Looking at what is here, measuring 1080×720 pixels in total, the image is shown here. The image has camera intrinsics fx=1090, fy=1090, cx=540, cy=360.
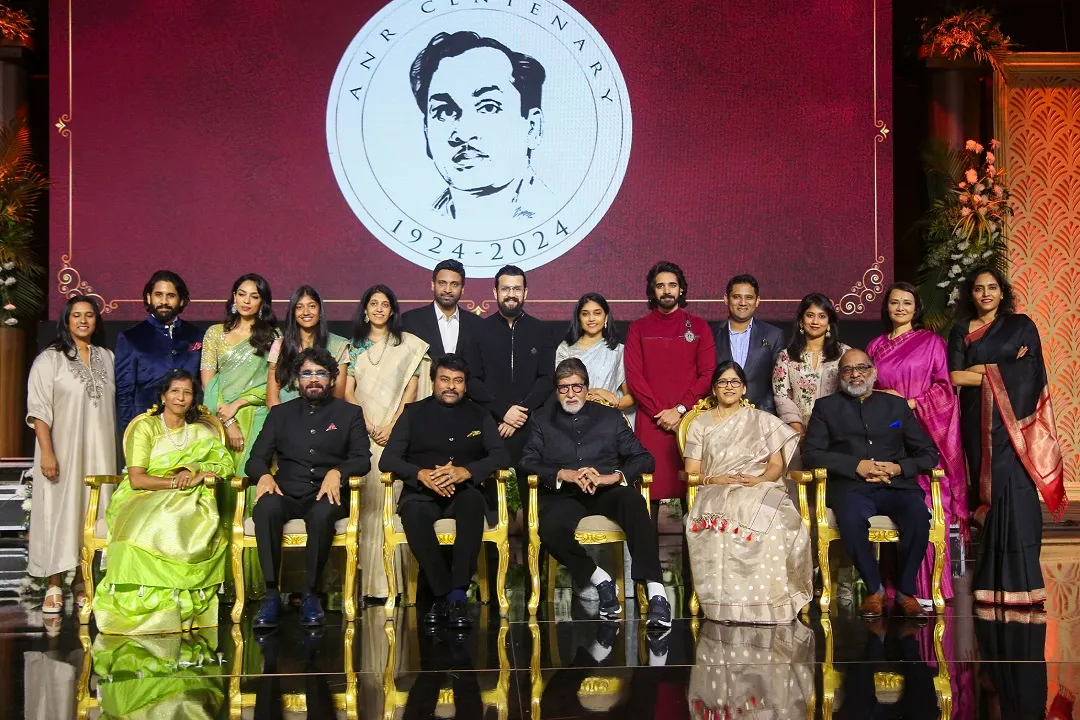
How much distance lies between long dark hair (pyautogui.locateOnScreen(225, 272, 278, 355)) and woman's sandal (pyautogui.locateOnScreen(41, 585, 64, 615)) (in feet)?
4.42

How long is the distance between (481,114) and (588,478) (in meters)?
2.76

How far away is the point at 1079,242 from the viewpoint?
7.47 metres

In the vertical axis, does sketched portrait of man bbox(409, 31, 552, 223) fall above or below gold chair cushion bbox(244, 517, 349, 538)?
above

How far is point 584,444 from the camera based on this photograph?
4773mm

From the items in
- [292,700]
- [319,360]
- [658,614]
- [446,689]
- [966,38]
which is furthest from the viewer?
[966,38]

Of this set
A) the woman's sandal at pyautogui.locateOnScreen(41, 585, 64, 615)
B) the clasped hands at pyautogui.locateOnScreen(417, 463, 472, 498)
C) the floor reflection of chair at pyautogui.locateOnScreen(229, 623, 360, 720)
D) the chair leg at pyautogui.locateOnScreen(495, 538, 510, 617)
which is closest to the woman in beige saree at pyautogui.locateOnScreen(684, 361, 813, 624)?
the chair leg at pyautogui.locateOnScreen(495, 538, 510, 617)

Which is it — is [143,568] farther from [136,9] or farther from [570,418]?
[136,9]

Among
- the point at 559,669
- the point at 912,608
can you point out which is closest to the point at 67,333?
the point at 559,669

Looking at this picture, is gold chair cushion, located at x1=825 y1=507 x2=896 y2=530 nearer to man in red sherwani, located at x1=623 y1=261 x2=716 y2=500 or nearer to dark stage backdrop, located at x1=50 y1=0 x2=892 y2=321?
man in red sherwani, located at x1=623 y1=261 x2=716 y2=500

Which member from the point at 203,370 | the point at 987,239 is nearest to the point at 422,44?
the point at 203,370

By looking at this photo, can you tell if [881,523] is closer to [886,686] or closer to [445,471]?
[886,686]

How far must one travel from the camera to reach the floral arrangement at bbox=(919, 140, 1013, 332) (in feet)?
21.0

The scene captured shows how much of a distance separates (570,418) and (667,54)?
2.73 metres

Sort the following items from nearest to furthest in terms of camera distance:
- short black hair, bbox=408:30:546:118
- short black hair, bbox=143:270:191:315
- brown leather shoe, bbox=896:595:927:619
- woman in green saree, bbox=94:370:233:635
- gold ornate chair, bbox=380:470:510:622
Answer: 1. woman in green saree, bbox=94:370:233:635
2. brown leather shoe, bbox=896:595:927:619
3. gold ornate chair, bbox=380:470:510:622
4. short black hair, bbox=143:270:191:315
5. short black hair, bbox=408:30:546:118
